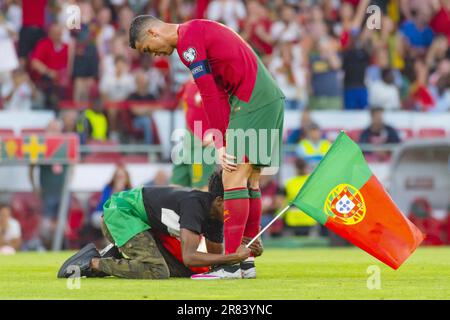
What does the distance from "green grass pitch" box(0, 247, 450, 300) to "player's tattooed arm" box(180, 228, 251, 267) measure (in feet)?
0.55

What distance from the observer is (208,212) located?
9.84m

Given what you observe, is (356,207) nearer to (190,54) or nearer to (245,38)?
(190,54)

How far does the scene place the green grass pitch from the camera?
337 inches

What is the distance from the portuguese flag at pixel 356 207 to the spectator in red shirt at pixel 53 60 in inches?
387

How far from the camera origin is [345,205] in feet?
33.6

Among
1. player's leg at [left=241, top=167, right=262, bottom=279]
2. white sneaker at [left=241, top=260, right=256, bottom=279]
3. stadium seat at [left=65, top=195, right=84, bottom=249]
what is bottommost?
stadium seat at [left=65, top=195, right=84, bottom=249]

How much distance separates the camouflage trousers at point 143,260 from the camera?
32.6 feet

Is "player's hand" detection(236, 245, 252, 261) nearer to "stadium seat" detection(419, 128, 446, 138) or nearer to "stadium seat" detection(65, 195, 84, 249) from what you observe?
"stadium seat" detection(65, 195, 84, 249)

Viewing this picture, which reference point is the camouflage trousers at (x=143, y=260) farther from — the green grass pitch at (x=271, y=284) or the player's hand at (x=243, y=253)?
the player's hand at (x=243, y=253)

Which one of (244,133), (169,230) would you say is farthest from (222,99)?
(169,230)

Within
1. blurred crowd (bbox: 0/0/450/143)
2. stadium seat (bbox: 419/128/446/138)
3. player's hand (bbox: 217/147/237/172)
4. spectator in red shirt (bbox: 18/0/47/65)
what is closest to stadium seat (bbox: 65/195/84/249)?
blurred crowd (bbox: 0/0/450/143)

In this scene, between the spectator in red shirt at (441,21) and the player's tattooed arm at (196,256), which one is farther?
the spectator in red shirt at (441,21)

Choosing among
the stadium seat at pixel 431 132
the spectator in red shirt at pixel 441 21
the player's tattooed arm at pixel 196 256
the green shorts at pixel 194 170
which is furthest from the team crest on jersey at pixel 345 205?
the spectator in red shirt at pixel 441 21
